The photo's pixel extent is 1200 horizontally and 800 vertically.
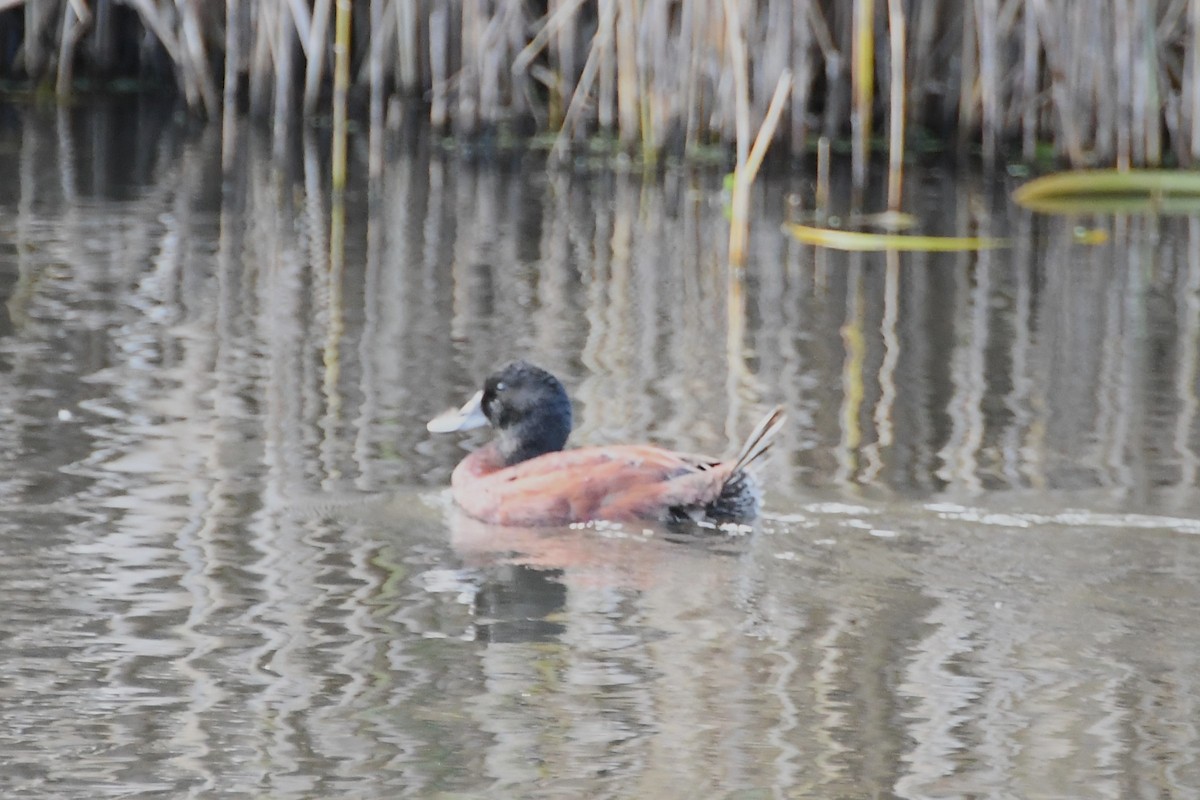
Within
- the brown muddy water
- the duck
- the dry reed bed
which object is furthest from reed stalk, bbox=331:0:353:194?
the duck

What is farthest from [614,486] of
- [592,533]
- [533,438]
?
[533,438]

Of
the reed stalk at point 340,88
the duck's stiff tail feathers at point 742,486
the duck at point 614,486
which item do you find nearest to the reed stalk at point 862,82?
the reed stalk at point 340,88

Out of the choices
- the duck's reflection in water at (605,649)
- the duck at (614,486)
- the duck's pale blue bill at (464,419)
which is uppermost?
the duck's pale blue bill at (464,419)

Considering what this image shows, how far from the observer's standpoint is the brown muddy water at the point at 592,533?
3.63m

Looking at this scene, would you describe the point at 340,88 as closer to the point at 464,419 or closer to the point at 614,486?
the point at 464,419

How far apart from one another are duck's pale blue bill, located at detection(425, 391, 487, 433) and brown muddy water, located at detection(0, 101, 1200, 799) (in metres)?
0.12

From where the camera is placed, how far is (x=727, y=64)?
10469 mm

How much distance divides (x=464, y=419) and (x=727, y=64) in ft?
17.0

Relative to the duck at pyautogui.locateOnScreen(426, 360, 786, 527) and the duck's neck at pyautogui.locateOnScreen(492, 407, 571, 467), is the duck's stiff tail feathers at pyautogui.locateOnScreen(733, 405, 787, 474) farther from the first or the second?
the duck's neck at pyautogui.locateOnScreen(492, 407, 571, 467)

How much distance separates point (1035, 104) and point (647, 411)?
5.50 metres

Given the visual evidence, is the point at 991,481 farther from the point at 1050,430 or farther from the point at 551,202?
the point at 551,202

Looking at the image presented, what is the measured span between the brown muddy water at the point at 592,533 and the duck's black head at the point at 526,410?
261 millimetres

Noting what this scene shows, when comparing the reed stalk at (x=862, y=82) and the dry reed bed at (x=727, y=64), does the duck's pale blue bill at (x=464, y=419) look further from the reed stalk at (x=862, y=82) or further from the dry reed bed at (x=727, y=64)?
the reed stalk at (x=862, y=82)

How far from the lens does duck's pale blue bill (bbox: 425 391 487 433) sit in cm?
563
